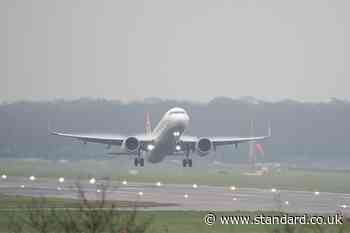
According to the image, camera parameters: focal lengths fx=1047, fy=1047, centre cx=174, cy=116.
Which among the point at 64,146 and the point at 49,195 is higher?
the point at 64,146

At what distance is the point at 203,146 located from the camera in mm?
63844

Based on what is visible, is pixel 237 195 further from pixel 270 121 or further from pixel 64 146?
pixel 270 121

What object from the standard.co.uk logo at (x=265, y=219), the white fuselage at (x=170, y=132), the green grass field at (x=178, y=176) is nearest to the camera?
the standard.co.uk logo at (x=265, y=219)

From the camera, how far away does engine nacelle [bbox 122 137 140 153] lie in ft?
211

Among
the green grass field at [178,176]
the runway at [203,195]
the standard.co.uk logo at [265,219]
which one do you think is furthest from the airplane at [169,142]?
the standard.co.uk logo at [265,219]

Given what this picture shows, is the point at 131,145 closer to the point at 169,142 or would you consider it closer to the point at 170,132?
the point at 169,142

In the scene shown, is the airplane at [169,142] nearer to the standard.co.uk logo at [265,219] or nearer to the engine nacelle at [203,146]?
the engine nacelle at [203,146]

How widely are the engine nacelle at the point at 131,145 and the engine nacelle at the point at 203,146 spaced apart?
3778mm

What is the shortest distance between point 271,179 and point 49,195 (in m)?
22.7

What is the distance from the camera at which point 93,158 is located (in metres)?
91.8

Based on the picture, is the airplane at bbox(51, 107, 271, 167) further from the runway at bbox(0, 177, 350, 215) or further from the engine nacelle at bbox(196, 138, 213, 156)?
the runway at bbox(0, 177, 350, 215)

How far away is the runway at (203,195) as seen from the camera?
1612 inches

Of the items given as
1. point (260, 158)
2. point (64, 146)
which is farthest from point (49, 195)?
point (260, 158)

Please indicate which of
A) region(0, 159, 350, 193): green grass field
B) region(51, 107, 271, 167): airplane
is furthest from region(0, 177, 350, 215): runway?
region(51, 107, 271, 167): airplane
